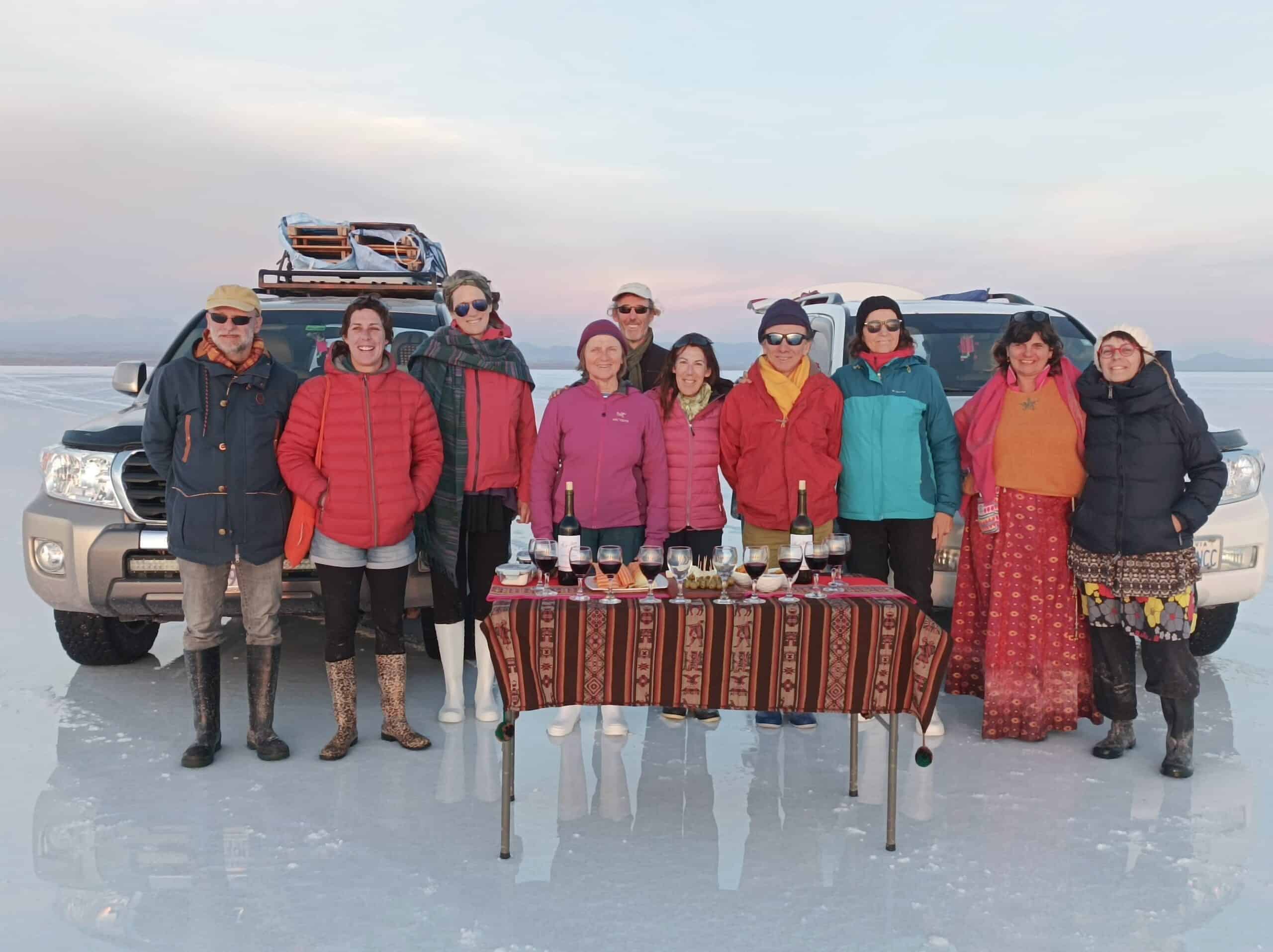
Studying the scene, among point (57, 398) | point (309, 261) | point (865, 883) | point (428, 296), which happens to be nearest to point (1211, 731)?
point (865, 883)

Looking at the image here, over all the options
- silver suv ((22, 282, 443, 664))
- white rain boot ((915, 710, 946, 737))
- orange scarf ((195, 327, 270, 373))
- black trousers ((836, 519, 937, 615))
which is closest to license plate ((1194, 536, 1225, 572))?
black trousers ((836, 519, 937, 615))

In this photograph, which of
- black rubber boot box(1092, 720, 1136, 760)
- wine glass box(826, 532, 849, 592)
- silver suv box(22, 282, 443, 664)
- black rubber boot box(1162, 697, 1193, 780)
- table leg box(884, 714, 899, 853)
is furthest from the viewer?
silver suv box(22, 282, 443, 664)

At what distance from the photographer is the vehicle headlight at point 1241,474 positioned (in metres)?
5.19

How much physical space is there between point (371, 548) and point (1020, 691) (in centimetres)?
303

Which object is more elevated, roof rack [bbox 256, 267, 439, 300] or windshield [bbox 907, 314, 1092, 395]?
roof rack [bbox 256, 267, 439, 300]

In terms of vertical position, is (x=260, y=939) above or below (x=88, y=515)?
below

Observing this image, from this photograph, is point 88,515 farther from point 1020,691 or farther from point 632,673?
point 1020,691

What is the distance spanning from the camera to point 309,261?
6.91 meters

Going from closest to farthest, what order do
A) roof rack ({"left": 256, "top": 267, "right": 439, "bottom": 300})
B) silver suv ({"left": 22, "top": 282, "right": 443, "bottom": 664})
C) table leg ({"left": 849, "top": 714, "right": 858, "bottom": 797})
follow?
table leg ({"left": 849, "top": 714, "right": 858, "bottom": 797})
silver suv ({"left": 22, "top": 282, "right": 443, "bottom": 664})
roof rack ({"left": 256, "top": 267, "right": 439, "bottom": 300})

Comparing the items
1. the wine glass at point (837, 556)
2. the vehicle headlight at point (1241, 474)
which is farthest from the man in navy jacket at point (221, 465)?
the vehicle headlight at point (1241, 474)

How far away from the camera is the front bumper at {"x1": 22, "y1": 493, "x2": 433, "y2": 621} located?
4.76 meters

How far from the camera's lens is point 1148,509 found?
4.21 m

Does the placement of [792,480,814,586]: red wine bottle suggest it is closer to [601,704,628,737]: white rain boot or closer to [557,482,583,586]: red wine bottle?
[557,482,583,586]: red wine bottle

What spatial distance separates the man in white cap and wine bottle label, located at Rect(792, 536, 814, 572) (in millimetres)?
1566
